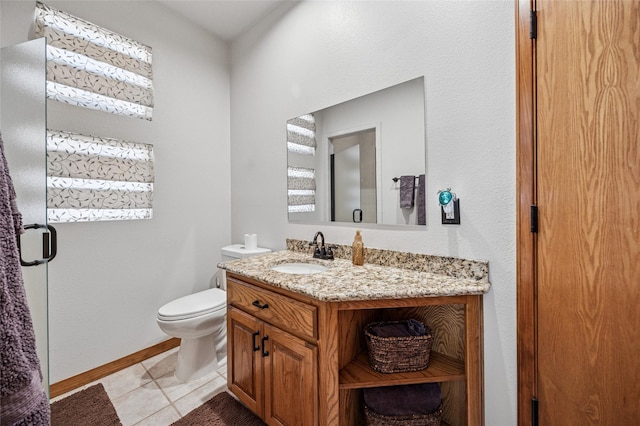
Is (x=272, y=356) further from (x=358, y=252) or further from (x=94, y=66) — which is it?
(x=94, y=66)

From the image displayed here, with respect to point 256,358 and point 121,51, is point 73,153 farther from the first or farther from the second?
point 256,358

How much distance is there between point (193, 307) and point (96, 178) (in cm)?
114

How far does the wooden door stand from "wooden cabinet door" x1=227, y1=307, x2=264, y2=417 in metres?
1.22

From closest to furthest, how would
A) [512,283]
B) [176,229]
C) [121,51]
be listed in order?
1. [512,283]
2. [121,51]
3. [176,229]

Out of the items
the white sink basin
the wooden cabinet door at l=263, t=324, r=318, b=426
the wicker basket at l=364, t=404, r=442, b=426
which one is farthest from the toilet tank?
the wicker basket at l=364, t=404, r=442, b=426

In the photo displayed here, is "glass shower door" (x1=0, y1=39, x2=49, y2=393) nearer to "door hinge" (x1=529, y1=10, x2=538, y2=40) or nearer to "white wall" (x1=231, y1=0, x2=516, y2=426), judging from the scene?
"white wall" (x1=231, y1=0, x2=516, y2=426)

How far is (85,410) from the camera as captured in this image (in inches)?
65.4

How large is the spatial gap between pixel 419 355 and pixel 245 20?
289 cm

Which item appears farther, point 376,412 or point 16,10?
point 16,10

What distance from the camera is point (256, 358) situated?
4.85 feet

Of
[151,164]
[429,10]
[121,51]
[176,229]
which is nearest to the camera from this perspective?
[429,10]

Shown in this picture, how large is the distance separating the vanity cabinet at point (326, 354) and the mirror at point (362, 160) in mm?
552

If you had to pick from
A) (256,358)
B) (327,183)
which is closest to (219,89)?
(327,183)

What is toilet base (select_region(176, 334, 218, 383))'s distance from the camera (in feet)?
6.41
